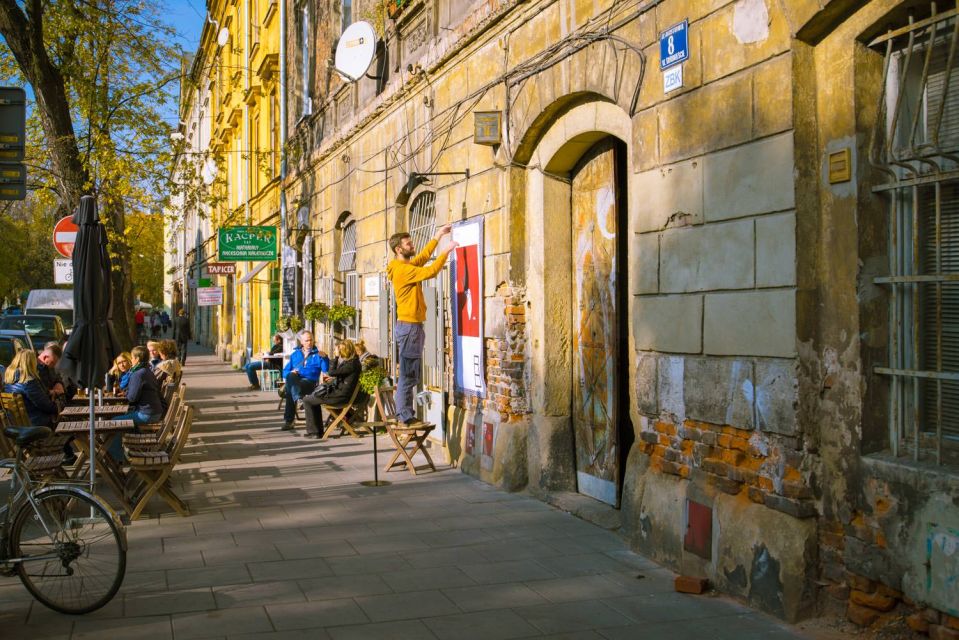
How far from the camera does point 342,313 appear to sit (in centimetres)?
1585

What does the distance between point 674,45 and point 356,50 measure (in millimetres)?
8525

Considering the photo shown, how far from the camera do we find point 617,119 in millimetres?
7438

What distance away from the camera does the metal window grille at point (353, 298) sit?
612 inches

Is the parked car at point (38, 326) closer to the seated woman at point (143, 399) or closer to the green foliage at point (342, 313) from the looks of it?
the green foliage at point (342, 313)

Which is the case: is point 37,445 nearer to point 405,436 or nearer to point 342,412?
point 405,436

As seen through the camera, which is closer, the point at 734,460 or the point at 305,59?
the point at 734,460

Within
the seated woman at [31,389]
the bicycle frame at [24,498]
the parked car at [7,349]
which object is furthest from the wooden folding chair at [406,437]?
the parked car at [7,349]

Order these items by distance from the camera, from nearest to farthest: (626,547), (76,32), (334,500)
Result: (626,547) < (334,500) < (76,32)

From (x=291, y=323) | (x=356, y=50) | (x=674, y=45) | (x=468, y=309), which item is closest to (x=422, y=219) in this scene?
(x=468, y=309)

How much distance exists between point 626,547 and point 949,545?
2772mm

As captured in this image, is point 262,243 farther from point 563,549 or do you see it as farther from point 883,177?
point 883,177

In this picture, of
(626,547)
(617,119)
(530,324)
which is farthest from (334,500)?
(617,119)

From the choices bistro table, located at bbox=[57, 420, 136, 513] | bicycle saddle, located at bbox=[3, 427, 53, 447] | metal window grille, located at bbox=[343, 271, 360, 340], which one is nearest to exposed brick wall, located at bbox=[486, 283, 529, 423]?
bistro table, located at bbox=[57, 420, 136, 513]

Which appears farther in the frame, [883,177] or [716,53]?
[716,53]
